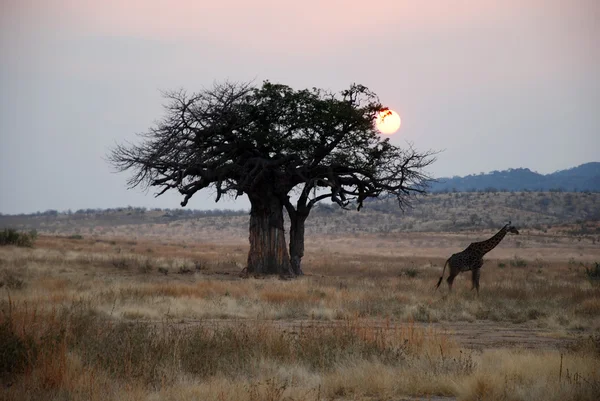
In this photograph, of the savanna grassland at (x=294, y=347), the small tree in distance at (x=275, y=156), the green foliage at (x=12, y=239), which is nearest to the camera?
the savanna grassland at (x=294, y=347)

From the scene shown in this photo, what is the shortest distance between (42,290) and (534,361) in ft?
47.6

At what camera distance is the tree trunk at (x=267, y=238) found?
30.9 meters

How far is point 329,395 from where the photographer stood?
8945 mm

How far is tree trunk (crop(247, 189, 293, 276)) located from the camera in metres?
30.9

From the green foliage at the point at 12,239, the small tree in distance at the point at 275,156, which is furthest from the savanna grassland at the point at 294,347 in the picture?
the green foliage at the point at 12,239

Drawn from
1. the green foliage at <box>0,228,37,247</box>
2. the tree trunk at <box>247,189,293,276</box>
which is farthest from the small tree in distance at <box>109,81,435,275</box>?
the green foliage at <box>0,228,37,247</box>

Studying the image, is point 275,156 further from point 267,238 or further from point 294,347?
point 294,347

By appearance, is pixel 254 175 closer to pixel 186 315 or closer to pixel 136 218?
pixel 186 315

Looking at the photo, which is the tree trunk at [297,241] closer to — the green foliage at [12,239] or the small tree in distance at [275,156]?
the small tree in distance at [275,156]

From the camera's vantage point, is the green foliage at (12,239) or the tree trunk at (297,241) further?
the green foliage at (12,239)

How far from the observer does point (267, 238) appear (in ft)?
102

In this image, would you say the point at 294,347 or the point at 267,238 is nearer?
the point at 294,347

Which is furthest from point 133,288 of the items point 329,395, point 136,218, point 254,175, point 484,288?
point 136,218

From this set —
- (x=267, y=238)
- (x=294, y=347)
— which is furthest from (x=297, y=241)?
(x=294, y=347)
